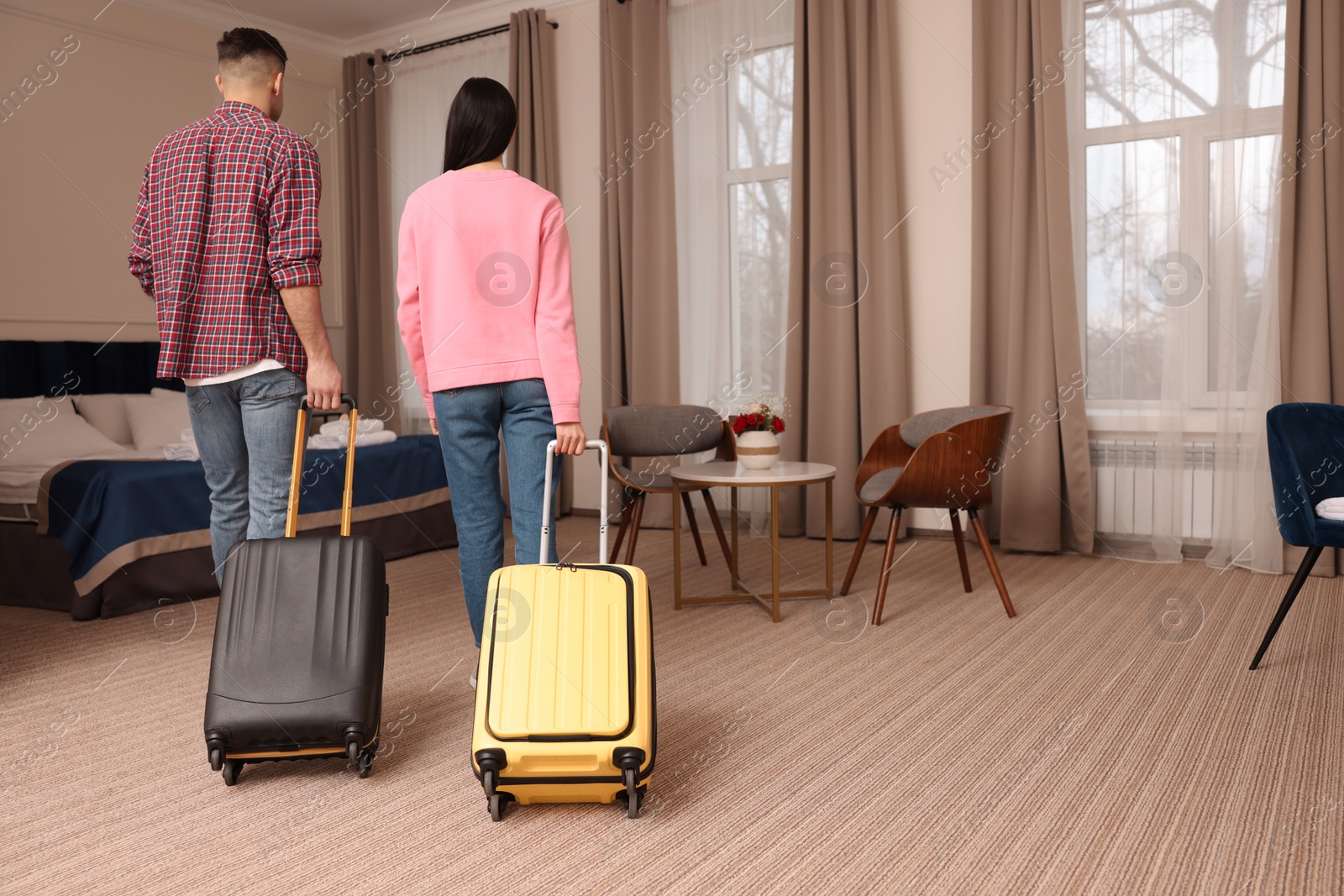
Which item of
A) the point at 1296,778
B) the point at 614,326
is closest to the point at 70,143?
the point at 614,326

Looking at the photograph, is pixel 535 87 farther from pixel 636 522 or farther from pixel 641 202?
pixel 636 522

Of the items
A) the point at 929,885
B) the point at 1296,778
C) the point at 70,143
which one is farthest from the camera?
the point at 70,143

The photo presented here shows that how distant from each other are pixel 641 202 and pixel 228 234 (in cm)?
306

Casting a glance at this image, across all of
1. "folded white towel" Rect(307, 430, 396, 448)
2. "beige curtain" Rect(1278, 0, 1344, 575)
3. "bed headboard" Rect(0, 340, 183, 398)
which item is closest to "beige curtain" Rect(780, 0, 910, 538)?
"beige curtain" Rect(1278, 0, 1344, 575)

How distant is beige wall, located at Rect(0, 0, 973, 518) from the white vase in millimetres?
1427

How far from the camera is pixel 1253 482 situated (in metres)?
3.64

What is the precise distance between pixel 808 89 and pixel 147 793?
3808 mm

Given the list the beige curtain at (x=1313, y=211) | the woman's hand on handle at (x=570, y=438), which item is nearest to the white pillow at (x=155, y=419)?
the woman's hand on handle at (x=570, y=438)

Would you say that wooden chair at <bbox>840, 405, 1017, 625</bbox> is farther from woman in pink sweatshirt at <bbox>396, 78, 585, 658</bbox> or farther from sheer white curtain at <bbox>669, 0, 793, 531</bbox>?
sheer white curtain at <bbox>669, 0, 793, 531</bbox>

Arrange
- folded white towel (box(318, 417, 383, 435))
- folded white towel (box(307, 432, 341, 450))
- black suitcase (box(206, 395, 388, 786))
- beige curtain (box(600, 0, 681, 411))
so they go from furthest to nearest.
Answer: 1. beige curtain (box(600, 0, 681, 411))
2. folded white towel (box(318, 417, 383, 435))
3. folded white towel (box(307, 432, 341, 450))
4. black suitcase (box(206, 395, 388, 786))

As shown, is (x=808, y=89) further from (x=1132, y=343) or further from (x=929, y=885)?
(x=929, y=885)

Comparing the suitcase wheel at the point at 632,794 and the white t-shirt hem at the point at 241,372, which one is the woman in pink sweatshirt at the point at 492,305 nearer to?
the white t-shirt hem at the point at 241,372

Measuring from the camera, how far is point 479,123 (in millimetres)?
2107

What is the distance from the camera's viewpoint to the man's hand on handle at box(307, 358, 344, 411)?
6.91 ft
